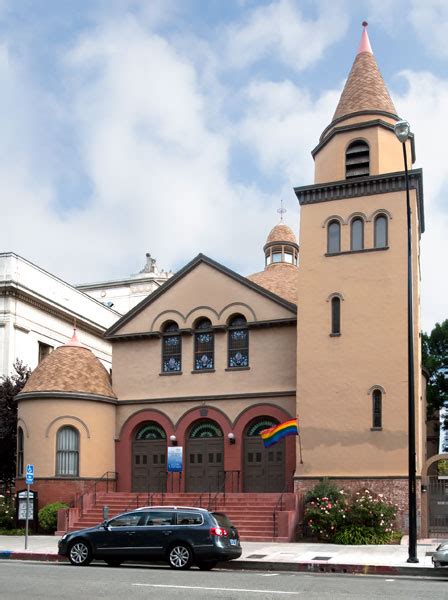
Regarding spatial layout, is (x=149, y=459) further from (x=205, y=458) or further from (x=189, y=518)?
(x=189, y=518)

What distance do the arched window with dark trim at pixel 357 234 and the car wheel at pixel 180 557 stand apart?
47.9ft

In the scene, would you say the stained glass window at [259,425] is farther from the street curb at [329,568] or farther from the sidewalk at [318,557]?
the street curb at [329,568]

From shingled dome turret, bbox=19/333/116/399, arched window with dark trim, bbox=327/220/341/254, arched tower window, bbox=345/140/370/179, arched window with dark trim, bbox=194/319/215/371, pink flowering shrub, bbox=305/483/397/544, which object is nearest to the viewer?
pink flowering shrub, bbox=305/483/397/544

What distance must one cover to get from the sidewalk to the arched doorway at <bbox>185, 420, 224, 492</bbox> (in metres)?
6.74

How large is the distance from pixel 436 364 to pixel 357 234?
2647 cm

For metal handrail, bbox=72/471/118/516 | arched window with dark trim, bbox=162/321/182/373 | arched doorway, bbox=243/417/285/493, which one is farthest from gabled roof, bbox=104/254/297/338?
metal handrail, bbox=72/471/118/516

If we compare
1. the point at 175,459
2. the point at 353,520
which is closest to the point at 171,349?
the point at 175,459

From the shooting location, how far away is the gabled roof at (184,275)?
33.7m

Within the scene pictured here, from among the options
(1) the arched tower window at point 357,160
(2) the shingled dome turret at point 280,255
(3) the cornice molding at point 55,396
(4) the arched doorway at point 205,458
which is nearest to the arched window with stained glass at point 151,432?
(4) the arched doorway at point 205,458

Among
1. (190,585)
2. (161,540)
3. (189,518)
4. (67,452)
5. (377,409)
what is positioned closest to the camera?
(190,585)

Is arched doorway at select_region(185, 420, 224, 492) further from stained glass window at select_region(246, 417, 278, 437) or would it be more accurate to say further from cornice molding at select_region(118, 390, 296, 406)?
stained glass window at select_region(246, 417, 278, 437)

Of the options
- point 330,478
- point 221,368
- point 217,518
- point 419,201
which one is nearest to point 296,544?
point 330,478

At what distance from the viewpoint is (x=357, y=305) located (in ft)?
100

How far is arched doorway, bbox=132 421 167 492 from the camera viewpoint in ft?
113
